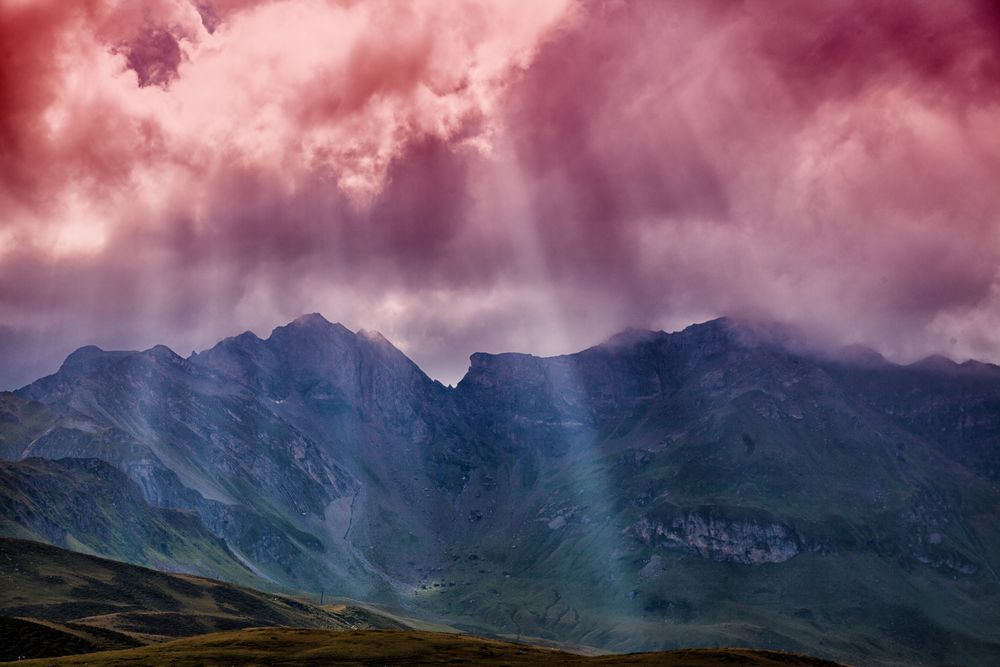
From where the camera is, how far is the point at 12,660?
194m

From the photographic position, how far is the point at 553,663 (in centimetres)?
19188

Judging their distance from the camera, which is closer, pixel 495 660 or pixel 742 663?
pixel 742 663

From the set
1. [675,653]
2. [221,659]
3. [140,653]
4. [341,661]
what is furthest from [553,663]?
[140,653]

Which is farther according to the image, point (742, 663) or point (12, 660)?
point (12, 660)

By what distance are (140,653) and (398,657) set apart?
5671 cm

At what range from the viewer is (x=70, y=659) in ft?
619

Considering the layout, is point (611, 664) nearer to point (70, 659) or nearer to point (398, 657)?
point (398, 657)

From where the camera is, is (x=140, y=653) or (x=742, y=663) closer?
(x=742, y=663)

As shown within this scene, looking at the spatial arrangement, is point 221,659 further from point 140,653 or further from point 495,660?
point 495,660

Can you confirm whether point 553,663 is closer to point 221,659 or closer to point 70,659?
point 221,659

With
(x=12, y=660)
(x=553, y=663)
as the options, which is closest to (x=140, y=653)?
(x=12, y=660)

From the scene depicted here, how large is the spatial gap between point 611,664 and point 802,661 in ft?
135

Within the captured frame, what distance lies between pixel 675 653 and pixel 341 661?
238 feet

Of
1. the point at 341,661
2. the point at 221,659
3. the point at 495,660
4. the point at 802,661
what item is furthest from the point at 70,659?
the point at 802,661
